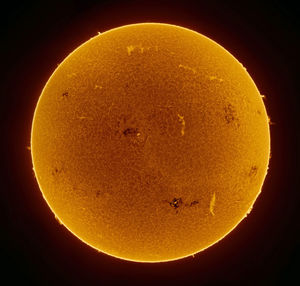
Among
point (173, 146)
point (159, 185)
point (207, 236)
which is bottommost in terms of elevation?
point (207, 236)

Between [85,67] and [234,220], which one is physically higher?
[85,67]

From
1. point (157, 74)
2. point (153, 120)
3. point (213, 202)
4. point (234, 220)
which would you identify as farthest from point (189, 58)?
point (234, 220)

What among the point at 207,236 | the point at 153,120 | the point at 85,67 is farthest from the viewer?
the point at 207,236

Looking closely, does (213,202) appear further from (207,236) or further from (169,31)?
(169,31)

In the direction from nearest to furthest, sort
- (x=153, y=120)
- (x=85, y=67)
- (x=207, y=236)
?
(x=153, y=120) → (x=85, y=67) → (x=207, y=236)

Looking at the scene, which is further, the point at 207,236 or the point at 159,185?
the point at 207,236

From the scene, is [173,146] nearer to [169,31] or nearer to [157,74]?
[157,74]
